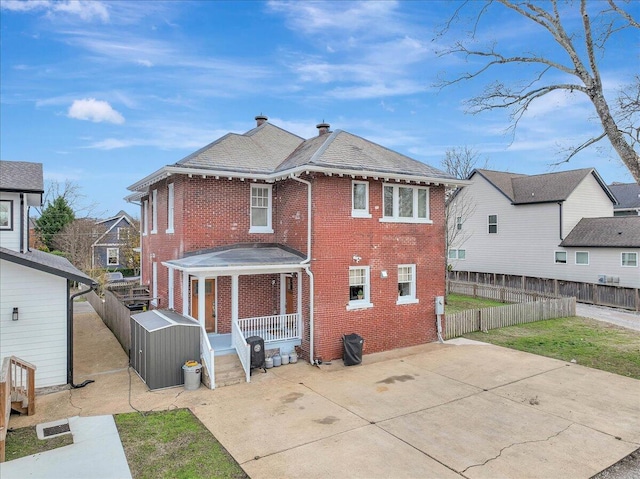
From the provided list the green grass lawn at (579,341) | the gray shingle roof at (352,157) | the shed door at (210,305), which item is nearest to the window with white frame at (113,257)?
the shed door at (210,305)

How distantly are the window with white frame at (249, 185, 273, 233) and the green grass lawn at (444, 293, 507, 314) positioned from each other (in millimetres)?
12293

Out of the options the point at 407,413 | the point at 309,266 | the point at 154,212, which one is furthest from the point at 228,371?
the point at 154,212

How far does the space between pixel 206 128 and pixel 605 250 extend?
28233 mm

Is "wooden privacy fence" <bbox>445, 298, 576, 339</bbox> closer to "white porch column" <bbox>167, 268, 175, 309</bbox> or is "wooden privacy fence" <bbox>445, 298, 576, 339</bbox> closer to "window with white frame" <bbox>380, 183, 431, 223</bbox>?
"window with white frame" <bbox>380, 183, 431, 223</bbox>

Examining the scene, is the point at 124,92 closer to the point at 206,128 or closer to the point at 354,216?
the point at 206,128

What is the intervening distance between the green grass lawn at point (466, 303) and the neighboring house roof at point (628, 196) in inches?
905

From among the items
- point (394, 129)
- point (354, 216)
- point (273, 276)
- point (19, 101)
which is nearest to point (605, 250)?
point (394, 129)

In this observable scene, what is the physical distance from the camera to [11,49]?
18.2 meters

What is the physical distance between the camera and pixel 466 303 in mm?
24453

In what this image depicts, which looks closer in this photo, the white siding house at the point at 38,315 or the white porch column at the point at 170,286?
the white siding house at the point at 38,315

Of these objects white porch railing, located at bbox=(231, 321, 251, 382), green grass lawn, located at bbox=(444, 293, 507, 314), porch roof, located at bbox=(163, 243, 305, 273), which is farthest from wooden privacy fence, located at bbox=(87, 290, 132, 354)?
green grass lawn, located at bbox=(444, 293, 507, 314)

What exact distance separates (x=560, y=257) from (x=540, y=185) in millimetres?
5972

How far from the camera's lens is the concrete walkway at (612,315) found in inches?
760

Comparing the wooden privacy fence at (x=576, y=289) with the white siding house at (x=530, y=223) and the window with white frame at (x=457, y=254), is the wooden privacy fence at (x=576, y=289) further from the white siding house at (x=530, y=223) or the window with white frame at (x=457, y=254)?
the window with white frame at (x=457, y=254)
